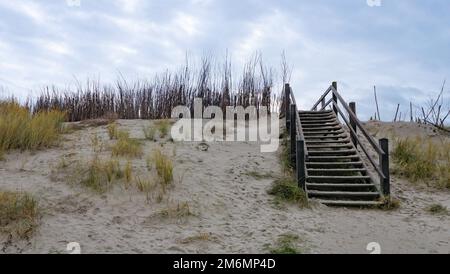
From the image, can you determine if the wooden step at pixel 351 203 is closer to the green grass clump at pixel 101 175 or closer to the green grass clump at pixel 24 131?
the green grass clump at pixel 101 175

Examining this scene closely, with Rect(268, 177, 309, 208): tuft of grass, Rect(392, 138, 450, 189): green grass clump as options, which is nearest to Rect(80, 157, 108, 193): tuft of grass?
Rect(268, 177, 309, 208): tuft of grass

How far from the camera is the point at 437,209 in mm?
7934

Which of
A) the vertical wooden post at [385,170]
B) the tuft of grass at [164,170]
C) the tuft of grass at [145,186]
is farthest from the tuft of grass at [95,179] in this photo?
the vertical wooden post at [385,170]

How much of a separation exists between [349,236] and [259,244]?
4.60 feet

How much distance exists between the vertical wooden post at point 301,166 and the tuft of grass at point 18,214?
4.46m

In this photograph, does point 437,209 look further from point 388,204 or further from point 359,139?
point 359,139

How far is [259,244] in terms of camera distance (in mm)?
5988

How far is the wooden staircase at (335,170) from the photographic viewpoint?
830cm

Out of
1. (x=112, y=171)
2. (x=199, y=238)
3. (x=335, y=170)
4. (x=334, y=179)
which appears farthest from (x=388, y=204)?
(x=112, y=171)

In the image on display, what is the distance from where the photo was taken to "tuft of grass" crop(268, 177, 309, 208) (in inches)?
304
